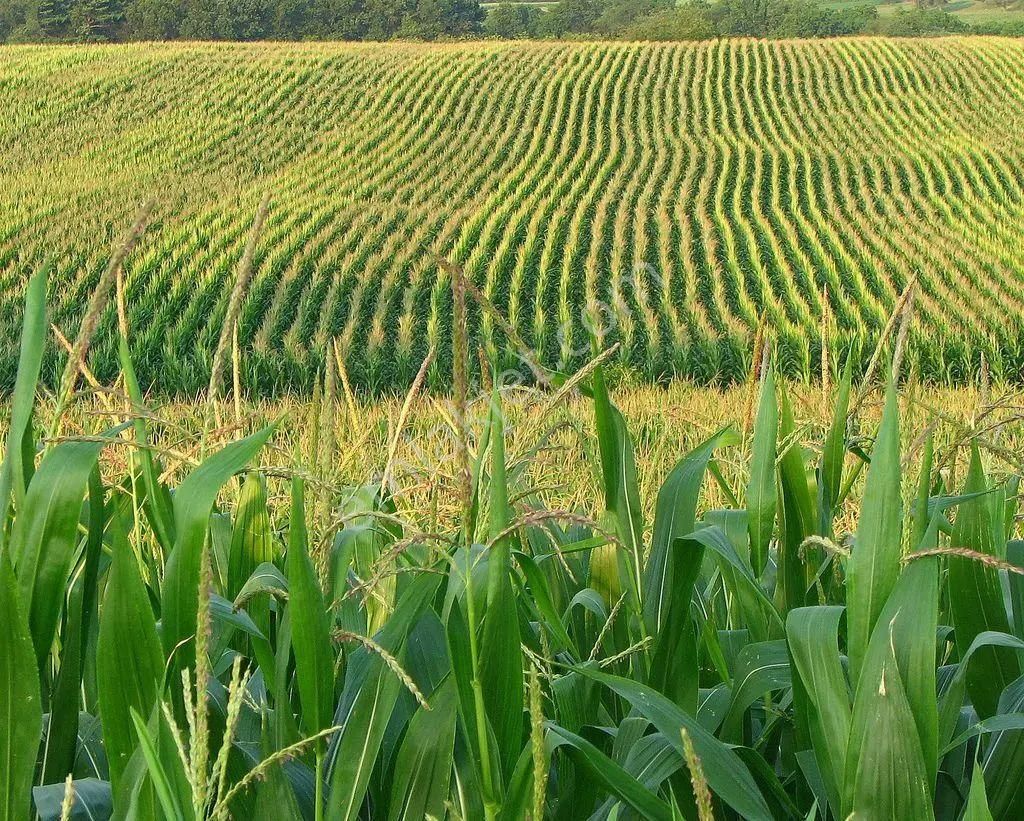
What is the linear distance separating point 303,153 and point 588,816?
2023 centimetres

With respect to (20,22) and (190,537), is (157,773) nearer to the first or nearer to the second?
(190,537)

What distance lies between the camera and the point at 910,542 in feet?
3.33

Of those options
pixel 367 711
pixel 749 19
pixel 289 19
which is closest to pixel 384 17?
pixel 289 19

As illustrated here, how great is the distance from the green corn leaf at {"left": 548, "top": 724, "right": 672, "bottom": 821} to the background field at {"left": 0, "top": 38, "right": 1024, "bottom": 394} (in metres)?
0.45

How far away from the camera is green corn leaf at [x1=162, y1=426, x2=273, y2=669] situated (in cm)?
83

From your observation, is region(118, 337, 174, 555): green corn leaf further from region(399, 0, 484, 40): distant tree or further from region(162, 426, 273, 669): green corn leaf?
region(399, 0, 484, 40): distant tree

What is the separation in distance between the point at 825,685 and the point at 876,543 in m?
0.13

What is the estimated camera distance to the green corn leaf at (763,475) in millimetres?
1178

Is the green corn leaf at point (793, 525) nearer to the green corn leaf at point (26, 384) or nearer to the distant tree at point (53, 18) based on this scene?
the green corn leaf at point (26, 384)

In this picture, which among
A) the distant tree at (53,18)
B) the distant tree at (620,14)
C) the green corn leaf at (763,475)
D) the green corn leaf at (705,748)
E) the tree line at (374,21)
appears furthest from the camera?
the distant tree at (620,14)

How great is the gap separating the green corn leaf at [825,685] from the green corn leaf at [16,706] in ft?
2.02

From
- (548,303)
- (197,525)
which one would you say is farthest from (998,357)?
(197,525)

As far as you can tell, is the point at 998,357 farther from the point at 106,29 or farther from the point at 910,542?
the point at 106,29

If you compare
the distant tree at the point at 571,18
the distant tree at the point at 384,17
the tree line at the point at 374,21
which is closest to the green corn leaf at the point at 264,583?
the tree line at the point at 374,21
